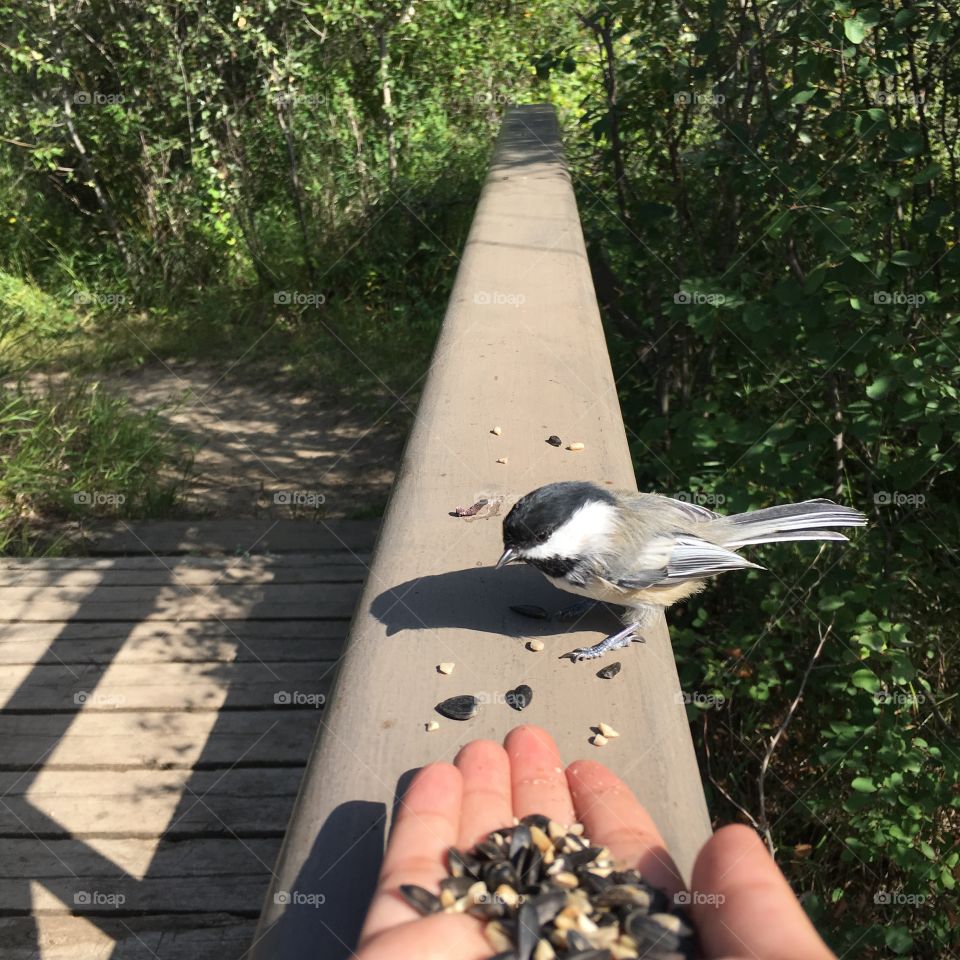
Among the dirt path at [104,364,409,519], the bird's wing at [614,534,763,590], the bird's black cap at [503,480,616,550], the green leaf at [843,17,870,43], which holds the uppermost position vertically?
the green leaf at [843,17,870,43]

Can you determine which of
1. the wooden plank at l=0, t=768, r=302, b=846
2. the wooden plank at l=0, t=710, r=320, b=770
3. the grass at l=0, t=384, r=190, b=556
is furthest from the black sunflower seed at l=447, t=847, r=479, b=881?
the grass at l=0, t=384, r=190, b=556

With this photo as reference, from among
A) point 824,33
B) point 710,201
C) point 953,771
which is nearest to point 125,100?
point 710,201

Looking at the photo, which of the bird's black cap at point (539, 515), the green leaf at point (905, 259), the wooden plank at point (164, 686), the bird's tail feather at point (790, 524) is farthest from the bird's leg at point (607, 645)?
the green leaf at point (905, 259)

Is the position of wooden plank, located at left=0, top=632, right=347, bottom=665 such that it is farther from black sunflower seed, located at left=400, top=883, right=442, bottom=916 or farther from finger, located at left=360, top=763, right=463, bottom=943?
black sunflower seed, located at left=400, top=883, right=442, bottom=916

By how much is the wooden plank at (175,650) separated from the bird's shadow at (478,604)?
69.5 inches

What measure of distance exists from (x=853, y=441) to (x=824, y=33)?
1.85 metres

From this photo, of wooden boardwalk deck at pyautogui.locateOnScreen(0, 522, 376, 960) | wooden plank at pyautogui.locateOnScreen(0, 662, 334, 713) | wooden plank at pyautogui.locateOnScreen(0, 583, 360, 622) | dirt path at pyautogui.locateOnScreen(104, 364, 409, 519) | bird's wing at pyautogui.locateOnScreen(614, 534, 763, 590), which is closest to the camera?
bird's wing at pyautogui.locateOnScreen(614, 534, 763, 590)

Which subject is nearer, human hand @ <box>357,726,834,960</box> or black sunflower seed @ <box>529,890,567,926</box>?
human hand @ <box>357,726,834,960</box>

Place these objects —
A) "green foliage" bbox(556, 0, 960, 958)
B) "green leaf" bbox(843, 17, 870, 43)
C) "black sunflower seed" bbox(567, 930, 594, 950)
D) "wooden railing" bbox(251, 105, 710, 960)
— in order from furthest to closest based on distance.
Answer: "green foliage" bbox(556, 0, 960, 958), "green leaf" bbox(843, 17, 870, 43), "wooden railing" bbox(251, 105, 710, 960), "black sunflower seed" bbox(567, 930, 594, 950)

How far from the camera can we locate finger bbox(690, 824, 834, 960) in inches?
38.6

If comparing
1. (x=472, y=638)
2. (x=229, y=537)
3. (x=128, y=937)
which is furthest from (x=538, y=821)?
(x=229, y=537)

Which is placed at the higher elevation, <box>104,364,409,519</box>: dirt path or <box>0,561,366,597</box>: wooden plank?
<box>0,561,366,597</box>: wooden plank

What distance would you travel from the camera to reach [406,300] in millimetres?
7941

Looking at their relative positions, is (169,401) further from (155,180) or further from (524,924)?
(524,924)
